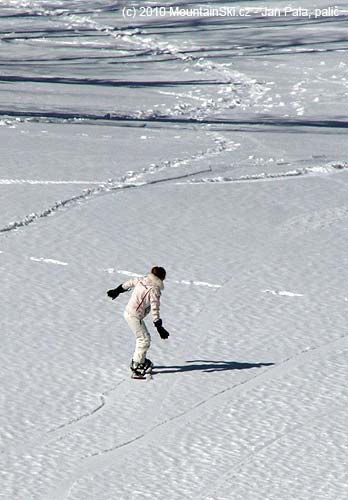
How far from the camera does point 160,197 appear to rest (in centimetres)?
1302

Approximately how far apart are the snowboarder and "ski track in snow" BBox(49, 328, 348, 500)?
1.79 feet

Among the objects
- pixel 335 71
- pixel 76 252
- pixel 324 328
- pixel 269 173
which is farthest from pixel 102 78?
pixel 324 328

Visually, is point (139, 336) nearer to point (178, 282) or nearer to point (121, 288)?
point (121, 288)

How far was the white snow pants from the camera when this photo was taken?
7723mm

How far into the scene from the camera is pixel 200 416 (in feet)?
24.0

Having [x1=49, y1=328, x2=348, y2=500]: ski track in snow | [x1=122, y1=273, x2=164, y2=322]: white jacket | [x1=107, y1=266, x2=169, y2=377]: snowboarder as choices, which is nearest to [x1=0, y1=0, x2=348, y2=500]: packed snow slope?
[x1=49, y1=328, x2=348, y2=500]: ski track in snow

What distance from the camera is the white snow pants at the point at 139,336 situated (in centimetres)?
772

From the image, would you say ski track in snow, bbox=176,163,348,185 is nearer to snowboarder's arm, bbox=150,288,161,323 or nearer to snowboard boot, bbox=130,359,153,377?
snowboard boot, bbox=130,359,153,377

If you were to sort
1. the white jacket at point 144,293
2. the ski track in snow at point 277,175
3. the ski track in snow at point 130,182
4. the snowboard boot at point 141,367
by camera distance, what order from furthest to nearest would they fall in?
the ski track in snow at point 277,175
the ski track in snow at point 130,182
the snowboard boot at point 141,367
the white jacket at point 144,293

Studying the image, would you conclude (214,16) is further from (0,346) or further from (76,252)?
(0,346)

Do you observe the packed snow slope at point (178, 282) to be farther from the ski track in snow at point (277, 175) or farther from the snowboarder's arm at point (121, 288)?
the snowboarder's arm at point (121, 288)

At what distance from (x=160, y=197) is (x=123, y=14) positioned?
1958 centimetres

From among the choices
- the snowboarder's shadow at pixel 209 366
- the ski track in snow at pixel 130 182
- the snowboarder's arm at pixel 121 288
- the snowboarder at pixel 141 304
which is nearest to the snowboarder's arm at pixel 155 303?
the snowboarder at pixel 141 304

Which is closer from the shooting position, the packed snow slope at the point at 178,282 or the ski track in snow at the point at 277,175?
the packed snow slope at the point at 178,282
